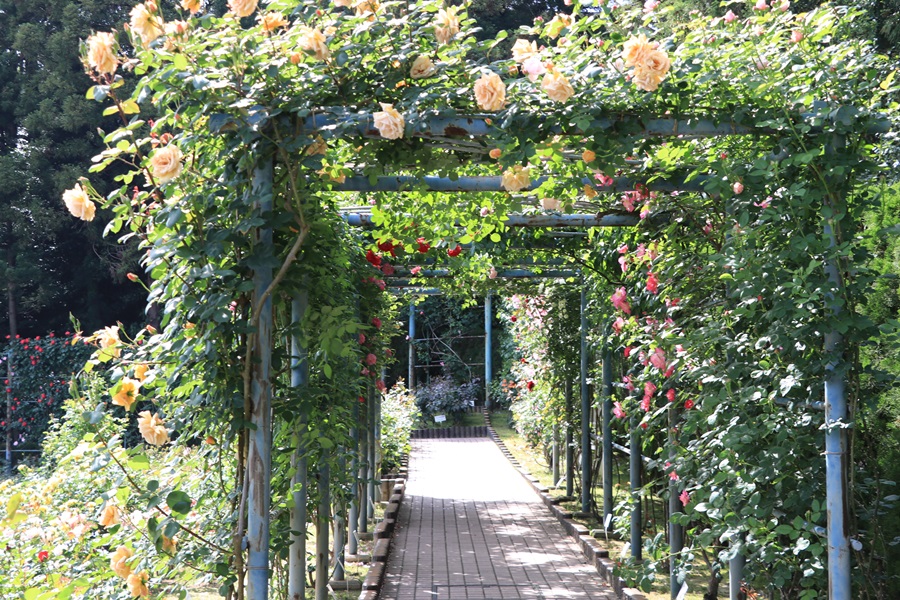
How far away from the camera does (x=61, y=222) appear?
17.8m

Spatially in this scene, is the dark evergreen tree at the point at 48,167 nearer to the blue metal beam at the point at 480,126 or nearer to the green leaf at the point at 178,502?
the blue metal beam at the point at 480,126

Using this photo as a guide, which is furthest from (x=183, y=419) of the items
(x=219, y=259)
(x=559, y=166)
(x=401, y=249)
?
(x=401, y=249)

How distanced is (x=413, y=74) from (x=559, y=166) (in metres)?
0.84

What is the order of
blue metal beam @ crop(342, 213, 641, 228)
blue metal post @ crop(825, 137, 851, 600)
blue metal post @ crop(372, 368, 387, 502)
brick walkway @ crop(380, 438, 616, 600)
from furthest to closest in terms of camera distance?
blue metal post @ crop(372, 368, 387, 502) < brick walkway @ crop(380, 438, 616, 600) < blue metal beam @ crop(342, 213, 641, 228) < blue metal post @ crop(825, 137, 851, 600)

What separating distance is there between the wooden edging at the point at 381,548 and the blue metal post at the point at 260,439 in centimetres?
290

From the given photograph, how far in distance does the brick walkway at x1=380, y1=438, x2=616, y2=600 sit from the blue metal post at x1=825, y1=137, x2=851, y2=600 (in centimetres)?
302

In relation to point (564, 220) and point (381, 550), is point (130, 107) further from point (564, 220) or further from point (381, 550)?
point (381, 550)

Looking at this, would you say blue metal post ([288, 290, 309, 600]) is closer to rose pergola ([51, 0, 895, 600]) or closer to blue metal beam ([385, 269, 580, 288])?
rose pergola ([51, 0, 895, 600])

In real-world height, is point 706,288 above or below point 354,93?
below

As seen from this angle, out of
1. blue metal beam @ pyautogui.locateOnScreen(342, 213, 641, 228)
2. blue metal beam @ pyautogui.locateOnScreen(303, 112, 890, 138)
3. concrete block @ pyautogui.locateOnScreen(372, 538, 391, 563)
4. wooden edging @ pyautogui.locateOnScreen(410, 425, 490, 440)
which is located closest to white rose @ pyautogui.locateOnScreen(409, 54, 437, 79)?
blue metal beam @ pyautogui.locateOnScreen(303, 112, 890, 138)

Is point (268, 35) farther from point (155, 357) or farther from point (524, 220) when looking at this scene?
point (524, 220)

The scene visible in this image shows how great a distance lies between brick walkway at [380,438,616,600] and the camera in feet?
19.3

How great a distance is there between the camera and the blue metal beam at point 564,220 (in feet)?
15.3

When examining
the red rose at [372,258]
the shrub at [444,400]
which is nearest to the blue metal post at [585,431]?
the red rose at [372,258]
